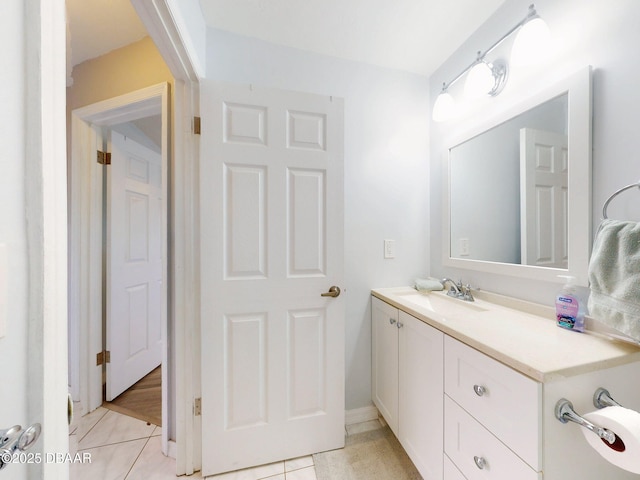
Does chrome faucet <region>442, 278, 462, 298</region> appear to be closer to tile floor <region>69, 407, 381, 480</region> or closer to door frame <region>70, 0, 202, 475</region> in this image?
tile floor <region>69, 407, 381, 480</region>

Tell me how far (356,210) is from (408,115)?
2.50 ft

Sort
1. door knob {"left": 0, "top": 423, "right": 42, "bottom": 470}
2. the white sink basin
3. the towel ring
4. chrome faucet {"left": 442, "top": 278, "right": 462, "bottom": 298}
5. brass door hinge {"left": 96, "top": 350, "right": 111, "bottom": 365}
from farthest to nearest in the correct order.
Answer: brass door hinge {"left": 96, "top": 350, "right": 111, "bottom": 365} < chrome faucet {"left": 442, "top": 278, "right": 462, "bottom": 298} < the white sink basin < the towel ring < door knob {"left": 0, "top": 423, "right": 42, "bottom": 470}

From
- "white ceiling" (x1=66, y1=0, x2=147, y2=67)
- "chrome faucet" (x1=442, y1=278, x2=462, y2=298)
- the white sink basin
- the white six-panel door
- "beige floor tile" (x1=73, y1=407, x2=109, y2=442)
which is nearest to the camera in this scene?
the white six-panel door

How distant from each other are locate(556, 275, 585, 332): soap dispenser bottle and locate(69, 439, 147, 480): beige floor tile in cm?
208

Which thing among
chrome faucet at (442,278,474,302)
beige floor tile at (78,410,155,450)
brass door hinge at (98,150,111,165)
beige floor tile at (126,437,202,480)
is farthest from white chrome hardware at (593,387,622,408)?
brass door hinge at (98,150,111,165)

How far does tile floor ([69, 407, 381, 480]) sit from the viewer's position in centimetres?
124

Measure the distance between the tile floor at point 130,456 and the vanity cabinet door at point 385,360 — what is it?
0.75 ft

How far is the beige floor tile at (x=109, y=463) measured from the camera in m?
1.25

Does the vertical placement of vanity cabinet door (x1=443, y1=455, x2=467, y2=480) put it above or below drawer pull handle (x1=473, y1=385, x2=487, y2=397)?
below

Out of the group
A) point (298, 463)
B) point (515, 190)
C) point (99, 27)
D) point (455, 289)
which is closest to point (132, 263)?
point (99, 27)

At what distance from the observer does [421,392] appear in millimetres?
1126

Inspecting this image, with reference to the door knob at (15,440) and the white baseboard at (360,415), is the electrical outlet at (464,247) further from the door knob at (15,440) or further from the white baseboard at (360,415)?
the door knob at (15,440)

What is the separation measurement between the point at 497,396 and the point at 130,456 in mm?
1801

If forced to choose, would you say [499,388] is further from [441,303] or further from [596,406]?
[441,303]
